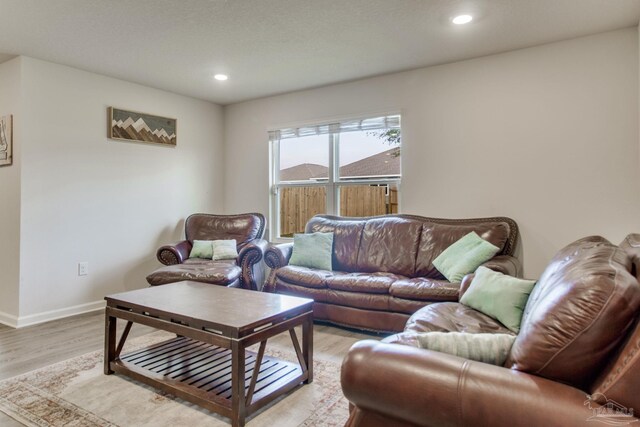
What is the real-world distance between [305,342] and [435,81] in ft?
9.33

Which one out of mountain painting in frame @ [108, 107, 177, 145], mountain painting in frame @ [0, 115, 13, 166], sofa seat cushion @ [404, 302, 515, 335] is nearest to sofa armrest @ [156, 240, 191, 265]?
mountain painting in frame @ [108, 107, 177, 145]

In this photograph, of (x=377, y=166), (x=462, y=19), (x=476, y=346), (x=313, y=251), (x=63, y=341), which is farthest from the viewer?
(x=377, y=166)

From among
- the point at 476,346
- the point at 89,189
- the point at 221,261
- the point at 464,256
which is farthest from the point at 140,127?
the point at 476,346

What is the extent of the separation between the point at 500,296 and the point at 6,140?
4.34 meters

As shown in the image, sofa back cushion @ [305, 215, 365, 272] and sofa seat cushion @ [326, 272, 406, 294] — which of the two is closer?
sofa seat cushion @ [326, 272, 406, 294]

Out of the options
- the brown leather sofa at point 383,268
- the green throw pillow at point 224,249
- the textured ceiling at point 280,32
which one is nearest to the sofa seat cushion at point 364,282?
the brown leather sofa at point 383,268

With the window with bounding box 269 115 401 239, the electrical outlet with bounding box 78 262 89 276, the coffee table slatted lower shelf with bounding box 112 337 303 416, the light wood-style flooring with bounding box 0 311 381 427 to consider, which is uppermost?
the window with bounding box 269 115 401 239

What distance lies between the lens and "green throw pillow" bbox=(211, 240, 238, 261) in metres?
4.23

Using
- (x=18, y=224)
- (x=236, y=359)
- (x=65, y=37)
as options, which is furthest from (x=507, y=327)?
(x=18, y=224)

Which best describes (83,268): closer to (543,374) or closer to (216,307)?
(216,307)

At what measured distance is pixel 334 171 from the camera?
14.8 ft

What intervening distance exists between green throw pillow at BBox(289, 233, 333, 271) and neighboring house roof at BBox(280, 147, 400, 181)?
0.87 m

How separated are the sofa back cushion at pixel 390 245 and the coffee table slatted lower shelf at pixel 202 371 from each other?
58.6 inches

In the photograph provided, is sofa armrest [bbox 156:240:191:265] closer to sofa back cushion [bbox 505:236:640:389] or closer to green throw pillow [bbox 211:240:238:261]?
green throw pillow [bbox 211:240:238:261]
